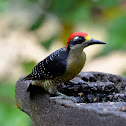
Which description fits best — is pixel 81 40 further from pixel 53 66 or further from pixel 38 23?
pixel 38 23

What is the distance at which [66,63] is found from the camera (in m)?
1.70

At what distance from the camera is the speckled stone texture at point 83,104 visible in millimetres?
1392

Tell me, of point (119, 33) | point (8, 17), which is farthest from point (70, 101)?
point (8, 17)

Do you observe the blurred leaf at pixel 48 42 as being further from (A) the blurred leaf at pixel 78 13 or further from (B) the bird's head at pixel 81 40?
(B) the bird's head at pixel 81 40

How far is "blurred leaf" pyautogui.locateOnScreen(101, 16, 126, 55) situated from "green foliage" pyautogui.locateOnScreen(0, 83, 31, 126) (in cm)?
79

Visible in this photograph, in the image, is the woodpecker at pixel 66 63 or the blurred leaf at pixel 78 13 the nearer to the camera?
the woodpecker at pixel 66 63

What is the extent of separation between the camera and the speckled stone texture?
139 cm

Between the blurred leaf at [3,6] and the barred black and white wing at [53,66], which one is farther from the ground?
the blurred leaf at [3,6]

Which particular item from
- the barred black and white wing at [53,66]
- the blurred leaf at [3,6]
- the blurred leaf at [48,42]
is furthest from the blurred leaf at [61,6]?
the barred black and white wing at [53,66]

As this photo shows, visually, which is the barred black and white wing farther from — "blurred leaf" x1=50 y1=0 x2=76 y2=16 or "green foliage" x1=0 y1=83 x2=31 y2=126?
"green foliage" x1=0 y1=83 x2=31 y2=126

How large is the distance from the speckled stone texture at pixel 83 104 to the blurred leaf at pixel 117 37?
287mm

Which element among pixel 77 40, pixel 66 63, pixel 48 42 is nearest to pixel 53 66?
pixel 66 63

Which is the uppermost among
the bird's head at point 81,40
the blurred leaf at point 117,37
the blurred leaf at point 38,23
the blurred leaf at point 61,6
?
the blurred leaf at point 61,6

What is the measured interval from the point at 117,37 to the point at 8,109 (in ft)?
3.06
